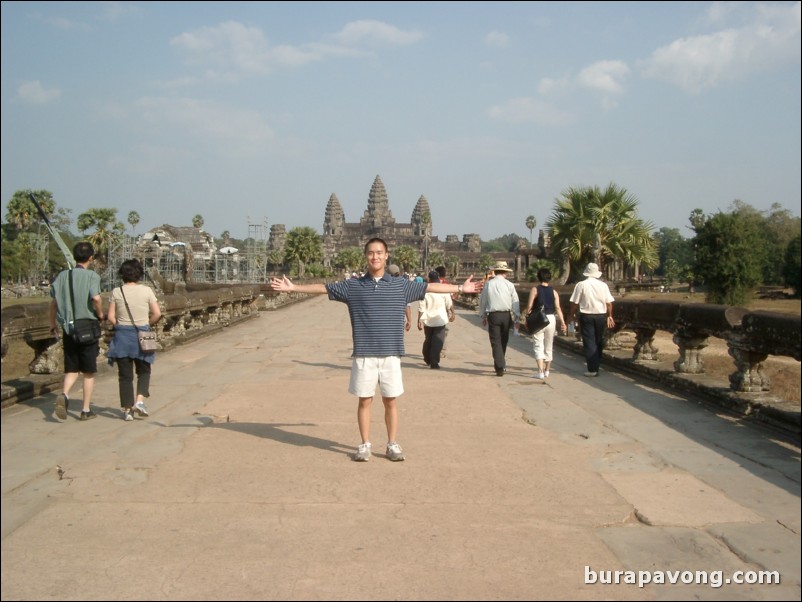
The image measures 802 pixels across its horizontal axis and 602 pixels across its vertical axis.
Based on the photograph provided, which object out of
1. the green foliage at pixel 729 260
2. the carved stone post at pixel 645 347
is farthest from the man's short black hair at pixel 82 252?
the green foliage at pixel 729 260

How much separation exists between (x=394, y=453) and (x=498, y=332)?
16.7ft

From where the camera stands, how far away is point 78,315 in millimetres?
6816

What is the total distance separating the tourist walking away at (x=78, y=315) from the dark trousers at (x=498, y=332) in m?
5.32

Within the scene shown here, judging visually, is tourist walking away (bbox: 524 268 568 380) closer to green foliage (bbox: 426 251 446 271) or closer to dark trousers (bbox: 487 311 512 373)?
dark trousers (bbox: 487 311 512 373)

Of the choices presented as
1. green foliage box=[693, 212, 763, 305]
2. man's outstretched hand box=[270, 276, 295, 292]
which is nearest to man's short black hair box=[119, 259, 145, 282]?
man's outstretched hand box=[270, 276, 295, 292]

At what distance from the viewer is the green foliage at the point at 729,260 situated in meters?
41.9

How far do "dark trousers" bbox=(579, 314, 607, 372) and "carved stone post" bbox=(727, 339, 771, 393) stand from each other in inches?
108

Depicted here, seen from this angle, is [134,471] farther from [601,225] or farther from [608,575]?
[601,225]

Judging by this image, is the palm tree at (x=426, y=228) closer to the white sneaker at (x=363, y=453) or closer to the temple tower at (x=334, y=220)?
the temple tower at (x=334, y=220)

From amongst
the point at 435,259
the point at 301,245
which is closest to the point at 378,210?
the point at 435,259

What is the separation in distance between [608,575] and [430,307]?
799 cm

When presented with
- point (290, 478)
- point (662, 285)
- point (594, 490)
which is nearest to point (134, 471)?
point (290, 478)

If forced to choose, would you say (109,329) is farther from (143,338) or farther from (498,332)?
(498,332)

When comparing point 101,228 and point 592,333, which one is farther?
point 101,228
